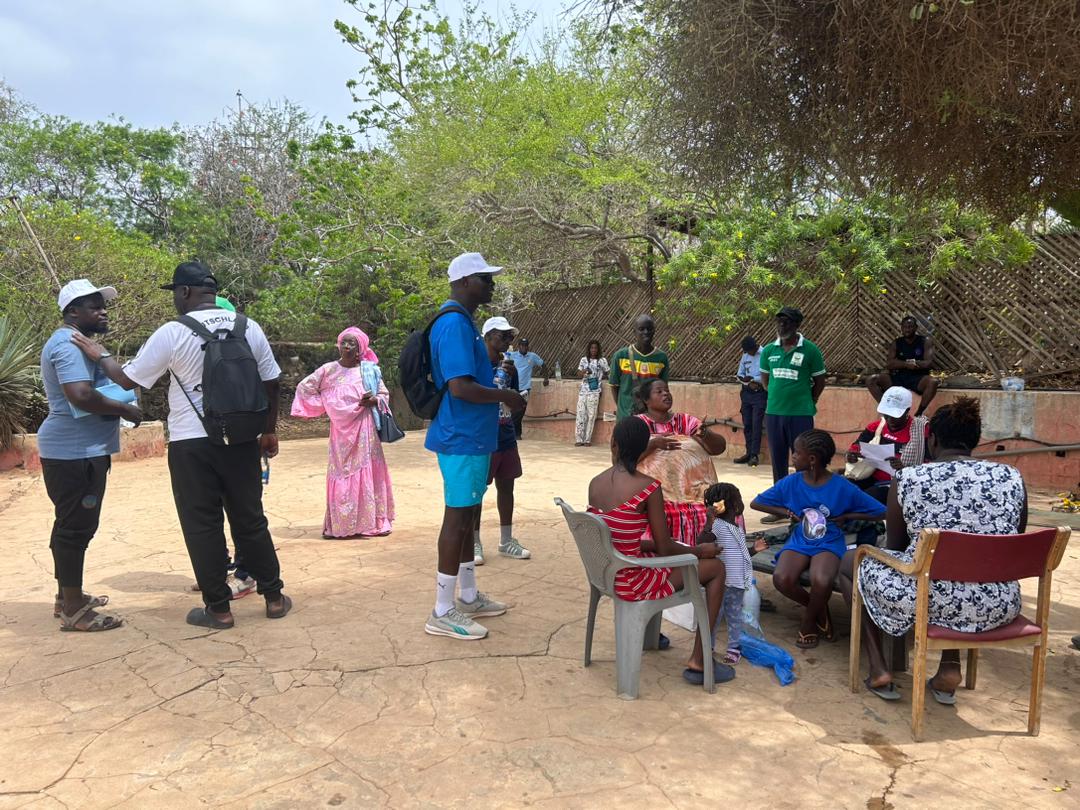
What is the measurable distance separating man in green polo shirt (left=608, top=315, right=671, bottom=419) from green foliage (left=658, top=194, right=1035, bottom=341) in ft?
10.5

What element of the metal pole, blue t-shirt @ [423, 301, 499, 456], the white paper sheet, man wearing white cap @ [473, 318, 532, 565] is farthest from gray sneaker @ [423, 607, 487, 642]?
the metal pole

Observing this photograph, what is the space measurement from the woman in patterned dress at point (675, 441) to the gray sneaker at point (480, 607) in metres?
1.11

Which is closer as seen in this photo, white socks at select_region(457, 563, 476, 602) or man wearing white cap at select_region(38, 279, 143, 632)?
man wearing white cap at select_region(38, 279, 143, 632)

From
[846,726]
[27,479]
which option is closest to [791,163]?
[846,726]

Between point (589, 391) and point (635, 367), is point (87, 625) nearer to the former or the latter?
point (635, 367)

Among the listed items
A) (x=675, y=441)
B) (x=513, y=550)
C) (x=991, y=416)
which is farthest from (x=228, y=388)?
(x=991, y=416)

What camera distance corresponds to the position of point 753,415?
33.8 ft

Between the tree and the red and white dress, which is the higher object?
the tree

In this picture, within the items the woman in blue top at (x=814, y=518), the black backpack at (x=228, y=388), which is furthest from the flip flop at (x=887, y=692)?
the black backpack at (x=228, y=388)

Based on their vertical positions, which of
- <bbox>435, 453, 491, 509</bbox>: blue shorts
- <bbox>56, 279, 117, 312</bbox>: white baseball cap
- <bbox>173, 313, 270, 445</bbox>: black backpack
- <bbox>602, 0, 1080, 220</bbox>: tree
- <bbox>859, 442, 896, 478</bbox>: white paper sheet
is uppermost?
<bbox>602, 0, 1080, 220</bbox>: tree

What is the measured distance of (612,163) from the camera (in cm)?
1155

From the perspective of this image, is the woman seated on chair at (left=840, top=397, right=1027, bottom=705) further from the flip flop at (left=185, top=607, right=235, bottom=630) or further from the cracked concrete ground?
the flip flop at (left=185, top=607, right=235, bottom=630)

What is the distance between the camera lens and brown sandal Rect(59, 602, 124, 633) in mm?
4141

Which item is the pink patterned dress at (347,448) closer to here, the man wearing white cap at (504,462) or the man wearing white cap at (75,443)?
the man wearing white cap at (504,462)
